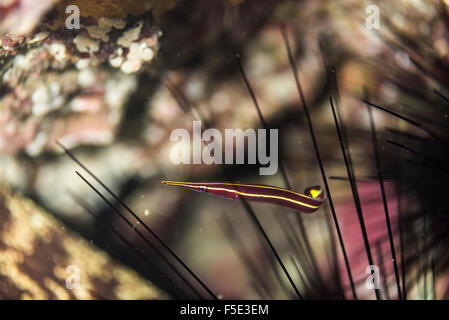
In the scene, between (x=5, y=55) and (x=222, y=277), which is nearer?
(x=222, y=277)

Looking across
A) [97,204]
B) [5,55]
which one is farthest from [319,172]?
[5,55]

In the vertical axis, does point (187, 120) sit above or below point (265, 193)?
above

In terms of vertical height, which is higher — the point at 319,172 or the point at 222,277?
the point at 319,172

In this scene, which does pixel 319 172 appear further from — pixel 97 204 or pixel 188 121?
pixel 97 204

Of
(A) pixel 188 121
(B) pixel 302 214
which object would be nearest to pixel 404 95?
(B) pixel 302 214

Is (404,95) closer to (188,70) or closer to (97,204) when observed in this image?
(188,70)
